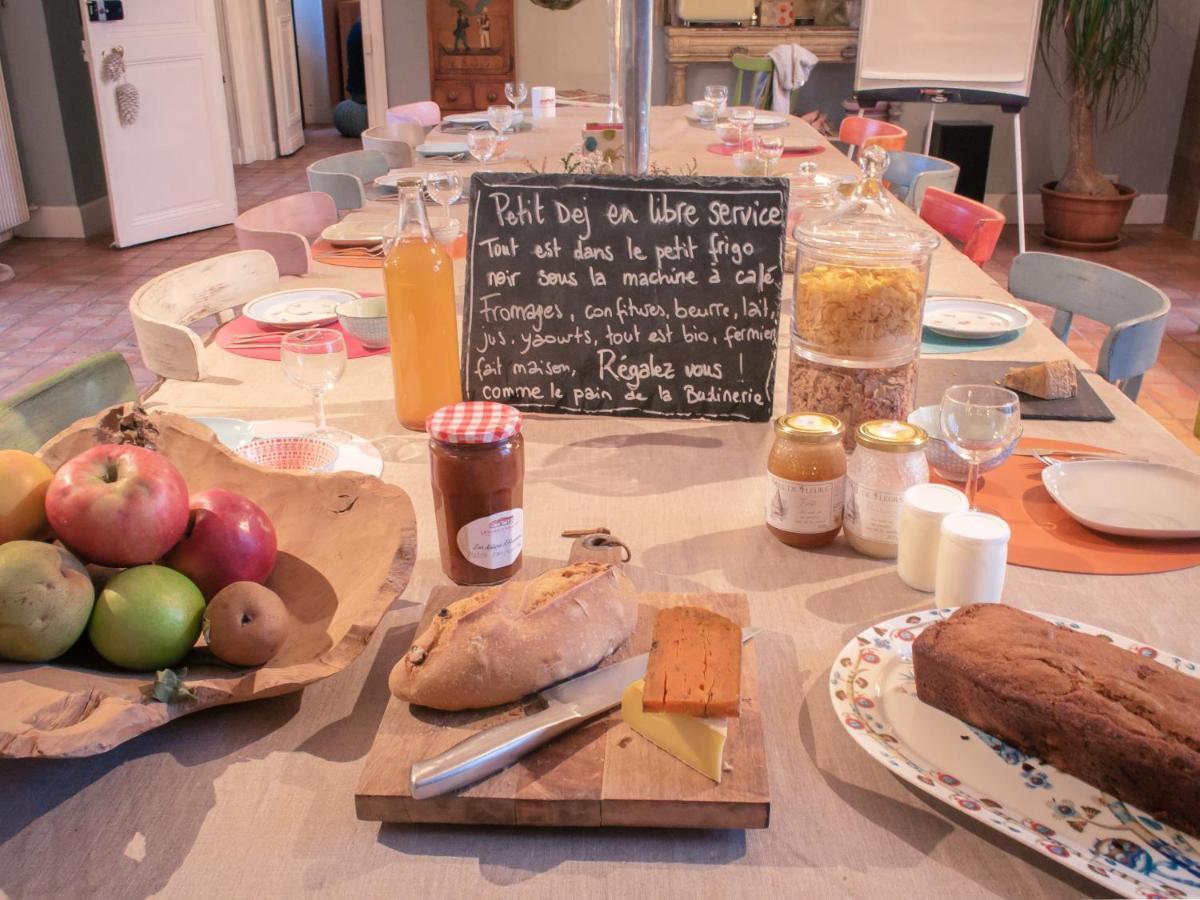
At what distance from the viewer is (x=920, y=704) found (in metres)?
0.89

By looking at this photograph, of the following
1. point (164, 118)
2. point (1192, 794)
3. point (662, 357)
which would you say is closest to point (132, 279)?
point (164, 118)

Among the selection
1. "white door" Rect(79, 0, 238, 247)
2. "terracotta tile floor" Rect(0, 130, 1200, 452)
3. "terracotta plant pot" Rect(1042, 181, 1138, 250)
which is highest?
"white door" Rect(79, 0, 238, 247)

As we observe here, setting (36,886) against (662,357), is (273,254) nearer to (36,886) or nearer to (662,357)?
(662,357)

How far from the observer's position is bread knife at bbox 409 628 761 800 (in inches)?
29.8

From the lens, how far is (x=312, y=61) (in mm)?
8773

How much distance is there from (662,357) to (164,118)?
474cm

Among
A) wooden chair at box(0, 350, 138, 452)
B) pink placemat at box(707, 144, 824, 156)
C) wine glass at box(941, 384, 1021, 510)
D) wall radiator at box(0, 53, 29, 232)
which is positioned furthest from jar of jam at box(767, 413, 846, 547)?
wall radiator at box(0, 53, 29, 232)

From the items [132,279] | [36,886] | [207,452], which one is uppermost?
[207,452]

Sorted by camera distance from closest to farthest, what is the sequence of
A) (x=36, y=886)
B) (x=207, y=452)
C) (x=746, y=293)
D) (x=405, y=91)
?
(x=36, y=886)
(x=207, y=452)
(x=746, y=293)
(x=405, y=91)

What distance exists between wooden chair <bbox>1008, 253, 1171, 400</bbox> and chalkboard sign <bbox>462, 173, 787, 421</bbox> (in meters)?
0.67

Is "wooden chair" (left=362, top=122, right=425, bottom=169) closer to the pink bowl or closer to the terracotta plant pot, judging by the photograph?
the pink bowl

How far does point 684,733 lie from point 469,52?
651cm

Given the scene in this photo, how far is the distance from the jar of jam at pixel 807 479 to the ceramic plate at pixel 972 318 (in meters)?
0.76

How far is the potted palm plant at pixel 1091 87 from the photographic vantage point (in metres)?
5.18
